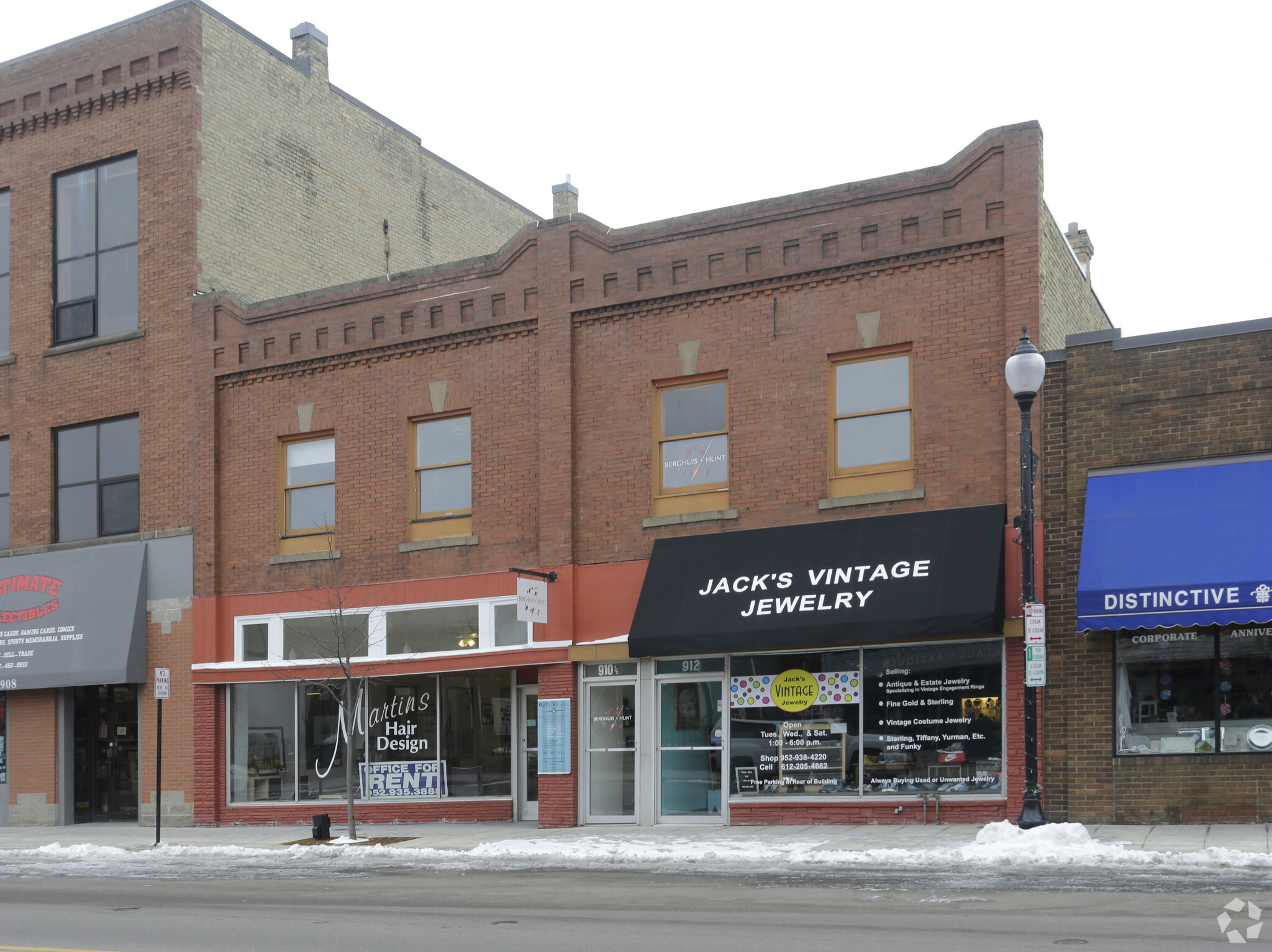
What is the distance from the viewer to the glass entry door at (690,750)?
67.4ft

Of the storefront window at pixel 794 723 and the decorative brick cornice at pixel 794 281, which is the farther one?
the storefront window at pixel 794 723

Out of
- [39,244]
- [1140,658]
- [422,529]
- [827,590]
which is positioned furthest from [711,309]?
[39,244]

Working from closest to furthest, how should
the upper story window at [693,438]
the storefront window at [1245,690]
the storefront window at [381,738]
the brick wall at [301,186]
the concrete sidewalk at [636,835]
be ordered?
the concrete sidewalk at [636,835] → the storefront window at [1245,690] → the upper story window at [693,438] → the storefront window at [381,738] → the brick wall at [301,186]

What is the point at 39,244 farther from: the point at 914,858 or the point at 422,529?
the point at 914,858

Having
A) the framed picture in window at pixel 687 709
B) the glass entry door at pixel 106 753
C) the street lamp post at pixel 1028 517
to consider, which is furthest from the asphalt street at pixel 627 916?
the glass entry door at pixel 106 753

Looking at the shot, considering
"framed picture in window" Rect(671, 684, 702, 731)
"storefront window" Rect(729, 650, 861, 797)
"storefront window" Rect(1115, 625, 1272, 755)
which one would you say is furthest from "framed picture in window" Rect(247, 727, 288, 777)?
"storefront window" Rect(1115, 625, 1272, 755)

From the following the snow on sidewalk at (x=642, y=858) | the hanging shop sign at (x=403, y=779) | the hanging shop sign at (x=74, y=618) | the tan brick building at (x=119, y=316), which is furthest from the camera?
the tan brick building at (x=119, y=316)

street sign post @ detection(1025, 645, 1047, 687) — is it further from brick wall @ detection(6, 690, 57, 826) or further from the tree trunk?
brick wall @ detection(6, 690, 57, 826)

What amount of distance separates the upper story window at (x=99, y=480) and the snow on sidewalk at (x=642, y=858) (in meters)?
6.80

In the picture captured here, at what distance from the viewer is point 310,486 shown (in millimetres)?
24547

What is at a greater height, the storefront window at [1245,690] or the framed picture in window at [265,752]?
the storefront window at [1245,690]

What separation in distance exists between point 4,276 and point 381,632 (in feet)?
38.1

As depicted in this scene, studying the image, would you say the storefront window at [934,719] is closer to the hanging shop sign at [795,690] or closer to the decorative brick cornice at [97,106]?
the hanging shop sign at [795,690]

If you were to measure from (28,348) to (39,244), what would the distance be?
2.02 m
